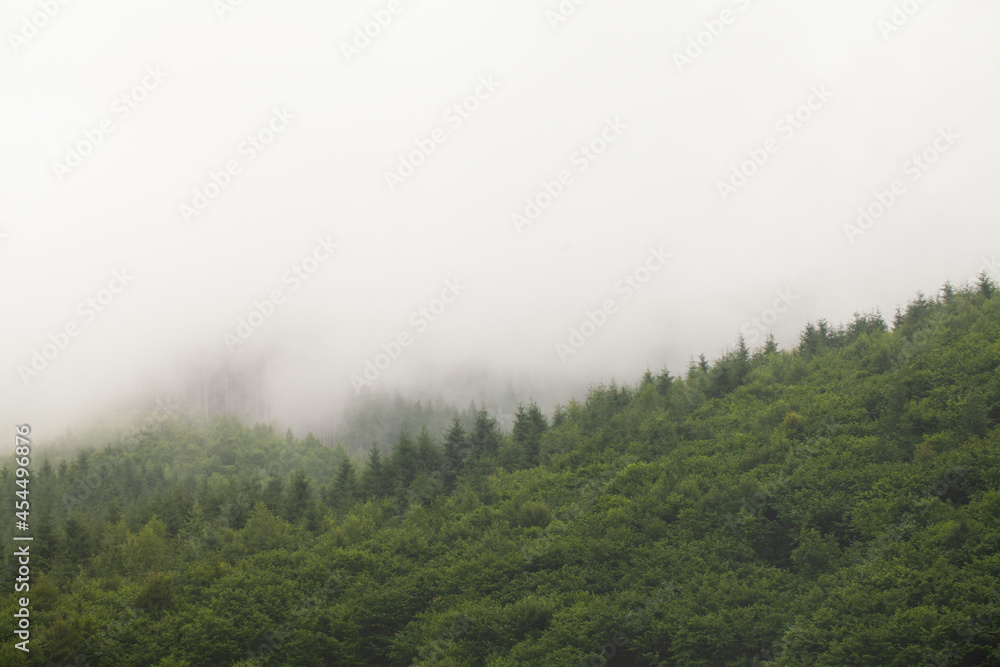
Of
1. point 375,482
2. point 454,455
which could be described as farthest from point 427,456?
point 375,482

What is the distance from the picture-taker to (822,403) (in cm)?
8738

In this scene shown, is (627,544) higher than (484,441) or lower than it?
lower

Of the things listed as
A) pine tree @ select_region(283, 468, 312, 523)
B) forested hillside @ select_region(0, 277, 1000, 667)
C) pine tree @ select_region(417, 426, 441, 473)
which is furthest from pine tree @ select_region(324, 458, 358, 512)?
pine tree @ select_region(417, 426, 441, 473)

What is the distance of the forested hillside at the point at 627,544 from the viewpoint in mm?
59156

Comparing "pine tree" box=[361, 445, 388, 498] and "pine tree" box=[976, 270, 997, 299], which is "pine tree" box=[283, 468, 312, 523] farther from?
Answer: "pine tree" box=[976, 270, 997, 299]

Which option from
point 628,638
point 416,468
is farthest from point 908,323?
point 416,468

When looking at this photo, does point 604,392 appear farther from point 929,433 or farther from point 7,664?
point 7,664

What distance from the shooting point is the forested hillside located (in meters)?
59.2

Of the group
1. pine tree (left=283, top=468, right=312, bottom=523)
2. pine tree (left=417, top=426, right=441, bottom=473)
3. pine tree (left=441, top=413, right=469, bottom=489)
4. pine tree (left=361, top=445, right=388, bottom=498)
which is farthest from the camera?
pine tree (left=417, top=426, right=441, bottom=473)

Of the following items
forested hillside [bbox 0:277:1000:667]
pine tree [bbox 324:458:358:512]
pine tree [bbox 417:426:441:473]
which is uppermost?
pine tree [bbox 417:426:441:473]

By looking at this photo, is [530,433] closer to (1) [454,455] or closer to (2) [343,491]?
(1) [454,455]

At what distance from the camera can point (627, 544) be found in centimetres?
7588

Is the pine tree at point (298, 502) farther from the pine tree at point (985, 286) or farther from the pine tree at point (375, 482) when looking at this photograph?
the pine tree at point (985, 286)

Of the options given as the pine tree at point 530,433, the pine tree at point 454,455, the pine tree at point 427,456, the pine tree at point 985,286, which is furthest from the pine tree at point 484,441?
the pine tree at point 985,286
